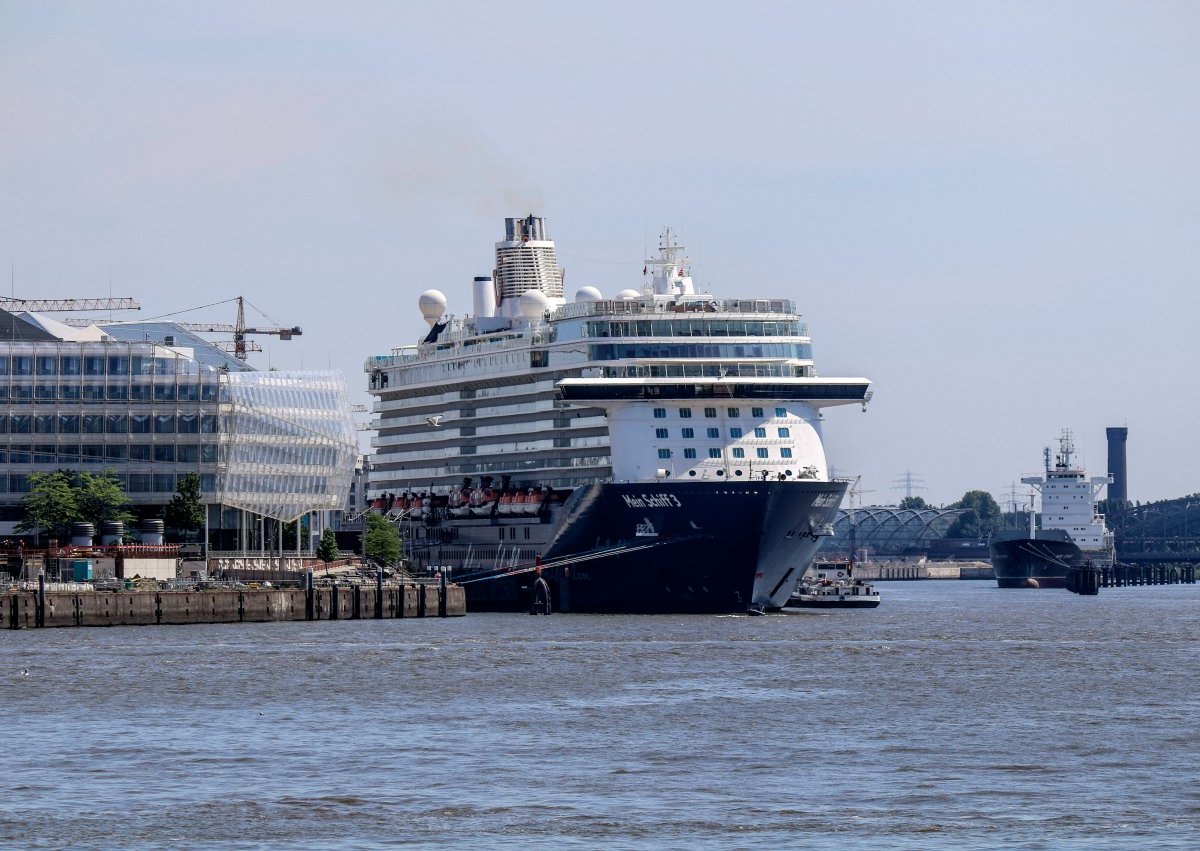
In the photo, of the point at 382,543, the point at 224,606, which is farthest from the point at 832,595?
the point at 224,606

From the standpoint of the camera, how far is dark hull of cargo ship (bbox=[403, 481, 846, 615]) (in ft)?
363

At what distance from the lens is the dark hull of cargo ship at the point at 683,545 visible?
11062cm

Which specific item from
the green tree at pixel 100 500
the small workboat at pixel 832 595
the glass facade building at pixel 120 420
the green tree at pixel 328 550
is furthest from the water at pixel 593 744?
the small workboat at pixel 832 595

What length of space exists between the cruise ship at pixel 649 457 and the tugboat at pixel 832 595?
2544 cm

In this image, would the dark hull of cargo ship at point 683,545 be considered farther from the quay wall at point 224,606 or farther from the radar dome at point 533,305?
the radar dome at point 533,305

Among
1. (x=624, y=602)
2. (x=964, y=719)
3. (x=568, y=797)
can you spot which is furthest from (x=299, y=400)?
(x=568, y=797)

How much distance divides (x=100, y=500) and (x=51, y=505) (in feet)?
10.1

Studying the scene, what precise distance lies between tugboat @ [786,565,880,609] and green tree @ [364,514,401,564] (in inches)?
1011

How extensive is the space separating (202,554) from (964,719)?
3375 inches

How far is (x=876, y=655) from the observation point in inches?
3509

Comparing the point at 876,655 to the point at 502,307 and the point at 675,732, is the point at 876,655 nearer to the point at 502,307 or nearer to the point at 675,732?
the point at 675,732

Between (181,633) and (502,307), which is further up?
(502,307)

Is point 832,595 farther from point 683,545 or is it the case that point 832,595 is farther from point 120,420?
point 120,420

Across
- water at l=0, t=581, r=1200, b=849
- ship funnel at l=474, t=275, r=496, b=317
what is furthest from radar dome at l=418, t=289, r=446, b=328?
water at l=0, t=581, r=1200, b=849
